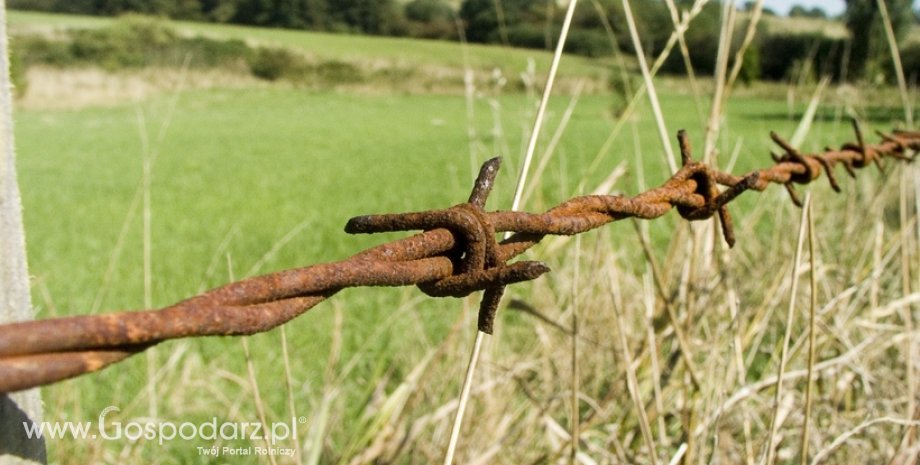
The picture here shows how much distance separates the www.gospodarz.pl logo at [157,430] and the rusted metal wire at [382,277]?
99 millimetres

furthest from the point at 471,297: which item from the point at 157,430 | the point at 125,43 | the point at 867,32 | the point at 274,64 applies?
the point at 274,64

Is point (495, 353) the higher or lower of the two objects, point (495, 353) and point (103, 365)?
the lower

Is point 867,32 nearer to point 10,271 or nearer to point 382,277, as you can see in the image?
point 382,277

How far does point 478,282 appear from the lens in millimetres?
357

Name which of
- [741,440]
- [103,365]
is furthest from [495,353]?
[103,365]

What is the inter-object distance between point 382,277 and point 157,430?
1047mm

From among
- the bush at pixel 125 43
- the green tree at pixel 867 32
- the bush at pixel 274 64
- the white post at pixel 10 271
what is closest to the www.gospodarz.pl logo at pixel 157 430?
the white post at pixel 10 271

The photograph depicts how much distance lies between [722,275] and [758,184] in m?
0.35

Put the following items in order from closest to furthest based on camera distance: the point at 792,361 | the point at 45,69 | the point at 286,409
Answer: the point at 792,361 < the point at 286,409 < the point at 45,69

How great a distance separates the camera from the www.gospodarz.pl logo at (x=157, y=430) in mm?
592

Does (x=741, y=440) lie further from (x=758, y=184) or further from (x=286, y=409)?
(x=286, y=409)

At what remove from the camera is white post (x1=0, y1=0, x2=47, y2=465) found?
0.93 feet

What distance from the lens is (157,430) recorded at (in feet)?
3.97

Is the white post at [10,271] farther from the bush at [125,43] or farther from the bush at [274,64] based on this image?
the bush at [274,64]
